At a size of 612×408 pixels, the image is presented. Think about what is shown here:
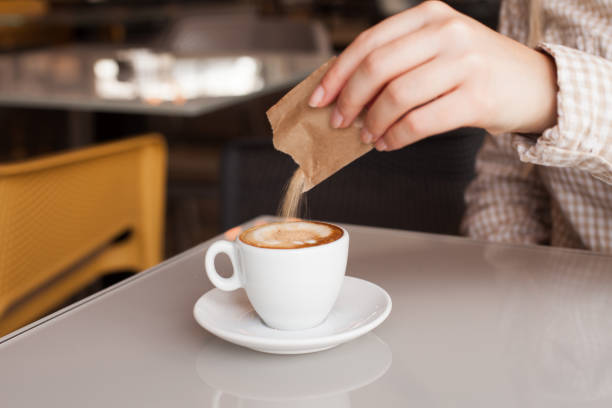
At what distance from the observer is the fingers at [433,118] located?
0.60m

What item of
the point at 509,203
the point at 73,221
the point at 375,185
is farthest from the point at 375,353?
the point at 73,221

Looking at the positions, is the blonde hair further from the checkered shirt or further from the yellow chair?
the yellow chair

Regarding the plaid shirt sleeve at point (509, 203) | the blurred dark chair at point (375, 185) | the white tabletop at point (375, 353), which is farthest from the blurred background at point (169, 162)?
the white tabletop at point (375, 353)

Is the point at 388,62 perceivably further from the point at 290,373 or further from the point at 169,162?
the point at 169,162

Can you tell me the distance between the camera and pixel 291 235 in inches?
24.9

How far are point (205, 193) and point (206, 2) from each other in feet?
16.2

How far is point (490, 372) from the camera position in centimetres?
54

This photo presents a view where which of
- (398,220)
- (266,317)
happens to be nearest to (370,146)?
(266,317)

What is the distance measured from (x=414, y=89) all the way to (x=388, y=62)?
3cm

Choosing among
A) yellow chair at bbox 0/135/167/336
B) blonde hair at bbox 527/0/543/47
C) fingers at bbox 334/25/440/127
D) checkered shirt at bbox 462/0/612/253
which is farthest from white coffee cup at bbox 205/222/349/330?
yellow chair at bbox 0/135/167/336

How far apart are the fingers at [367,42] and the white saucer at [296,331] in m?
0.18

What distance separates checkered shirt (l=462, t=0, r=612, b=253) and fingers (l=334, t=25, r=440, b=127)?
0.48 ft

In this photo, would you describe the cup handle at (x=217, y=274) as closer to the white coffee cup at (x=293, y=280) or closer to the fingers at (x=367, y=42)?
the white coffee cup at (x=293, y=280)

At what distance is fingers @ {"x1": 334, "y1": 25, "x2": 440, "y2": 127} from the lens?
58 cm
